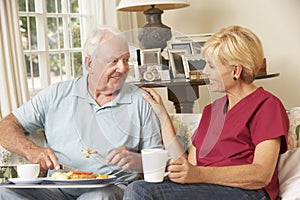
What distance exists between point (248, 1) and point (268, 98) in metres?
2.03

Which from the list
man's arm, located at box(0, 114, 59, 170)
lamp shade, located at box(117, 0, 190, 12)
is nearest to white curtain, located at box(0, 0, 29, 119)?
lamp shade, located at box(117, 0, 190, 12)

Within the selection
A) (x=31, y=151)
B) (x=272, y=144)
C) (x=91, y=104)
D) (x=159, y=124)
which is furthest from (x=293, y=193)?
(x=31, y=151)

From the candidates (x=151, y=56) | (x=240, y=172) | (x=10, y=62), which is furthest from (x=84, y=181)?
(x=10, y=62)

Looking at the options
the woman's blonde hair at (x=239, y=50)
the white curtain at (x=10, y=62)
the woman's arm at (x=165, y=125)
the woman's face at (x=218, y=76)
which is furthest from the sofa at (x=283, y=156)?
the white curtain at (x=10, y=62)

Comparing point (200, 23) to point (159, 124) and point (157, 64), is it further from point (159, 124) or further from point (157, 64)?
point (159, 124)

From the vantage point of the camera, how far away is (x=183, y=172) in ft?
6.38

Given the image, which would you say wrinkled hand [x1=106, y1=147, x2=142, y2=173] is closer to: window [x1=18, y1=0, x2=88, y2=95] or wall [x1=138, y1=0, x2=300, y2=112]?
window [x1=18, y1=0, x2=88, y2=95]

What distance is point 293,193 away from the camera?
6.63 ft

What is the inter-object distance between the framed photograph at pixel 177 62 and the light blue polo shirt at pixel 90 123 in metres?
0.26

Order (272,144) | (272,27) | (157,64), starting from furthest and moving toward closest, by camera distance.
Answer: (272,27) → (157,64) → (272,144)

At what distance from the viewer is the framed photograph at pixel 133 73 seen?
86.7 inches

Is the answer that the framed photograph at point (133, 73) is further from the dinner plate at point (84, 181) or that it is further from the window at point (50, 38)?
the window at point (50, 38)

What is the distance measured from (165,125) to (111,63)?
29 cm

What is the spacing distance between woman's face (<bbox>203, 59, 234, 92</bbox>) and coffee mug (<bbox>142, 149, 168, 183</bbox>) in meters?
0.35
